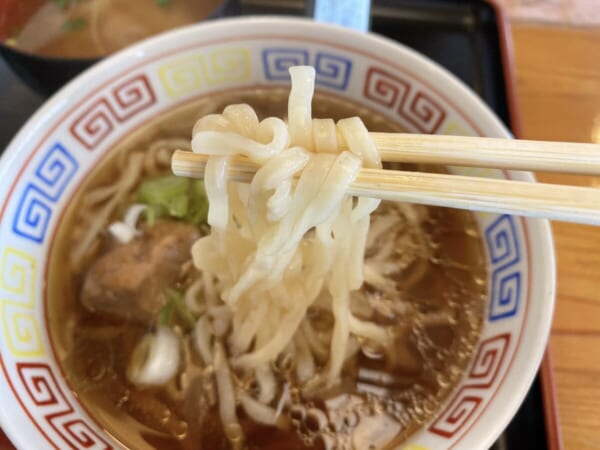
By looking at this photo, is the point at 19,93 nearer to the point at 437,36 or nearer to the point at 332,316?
the point at 332,316

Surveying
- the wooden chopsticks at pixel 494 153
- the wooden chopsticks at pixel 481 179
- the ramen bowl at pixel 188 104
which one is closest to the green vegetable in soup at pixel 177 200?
the ramen bowl at pixel 188 104

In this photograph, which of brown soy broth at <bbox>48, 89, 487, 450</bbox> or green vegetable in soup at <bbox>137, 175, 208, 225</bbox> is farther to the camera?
green vegetable in soup at <bbox>137, 175, 208, 225</bbox>

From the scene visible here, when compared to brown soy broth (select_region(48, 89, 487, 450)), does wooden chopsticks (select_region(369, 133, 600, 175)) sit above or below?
above

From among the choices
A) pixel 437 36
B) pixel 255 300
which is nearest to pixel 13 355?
pixel 255 300

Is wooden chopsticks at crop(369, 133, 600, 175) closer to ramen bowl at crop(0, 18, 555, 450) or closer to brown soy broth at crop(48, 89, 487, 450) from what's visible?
ramen bowl at crop(0, 18, 555, 450)

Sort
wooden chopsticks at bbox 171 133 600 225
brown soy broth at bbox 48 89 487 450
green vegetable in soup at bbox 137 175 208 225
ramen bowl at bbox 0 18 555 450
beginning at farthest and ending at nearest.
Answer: green vegetable in soup at bbox 137 175 208 225 → brown soy broth at bbox 48 89 487 450 → ramen bowl at bbox 0 18 555 450 → wooden chopsticks at bbox 171 133 600 225

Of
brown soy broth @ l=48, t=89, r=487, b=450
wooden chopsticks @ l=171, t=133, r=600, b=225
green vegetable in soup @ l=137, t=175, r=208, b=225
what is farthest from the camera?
green vegetable in soup @ l=137, t=175, r=208, b=225

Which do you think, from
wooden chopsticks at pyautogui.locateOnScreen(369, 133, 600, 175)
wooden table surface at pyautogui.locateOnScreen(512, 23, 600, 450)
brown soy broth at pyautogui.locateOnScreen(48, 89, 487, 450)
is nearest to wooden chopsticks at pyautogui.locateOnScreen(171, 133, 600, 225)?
wooden chopsticks at pyautogui.locateOnScreen(369, 133, 600, 175)
